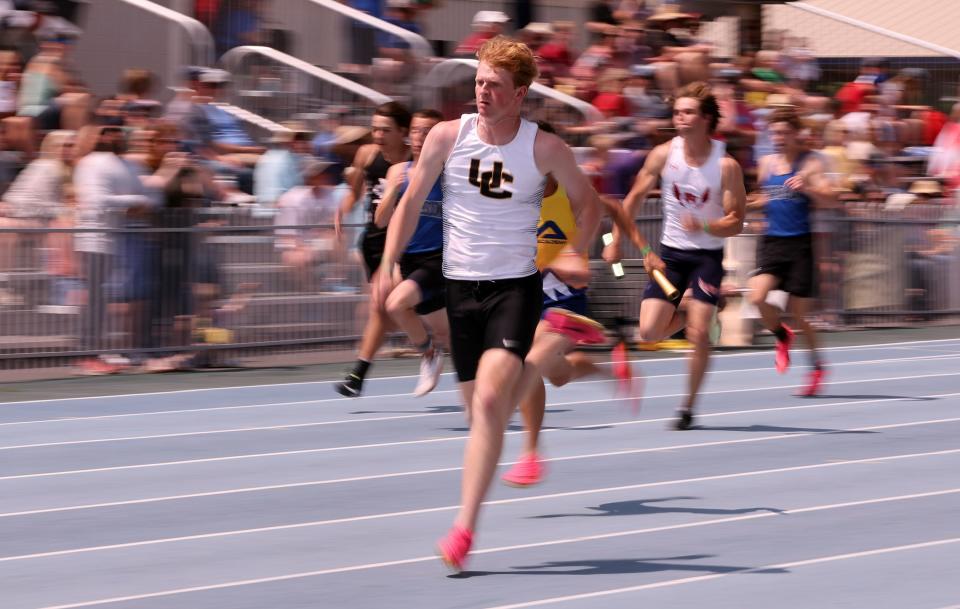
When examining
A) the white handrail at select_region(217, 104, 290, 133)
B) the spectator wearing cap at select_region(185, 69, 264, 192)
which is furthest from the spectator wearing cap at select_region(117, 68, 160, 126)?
the white handrail at select_region(217, 104, 290, 133)

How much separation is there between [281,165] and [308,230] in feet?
3.46

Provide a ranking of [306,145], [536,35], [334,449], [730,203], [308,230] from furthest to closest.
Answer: [536,35], [306,145], [308,230], [730,203], [334,449]

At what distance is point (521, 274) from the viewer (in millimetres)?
6883

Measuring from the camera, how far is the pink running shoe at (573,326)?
7805 mm

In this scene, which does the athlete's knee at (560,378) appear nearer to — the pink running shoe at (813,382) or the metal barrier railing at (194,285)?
the pink running shoe at (813,382)

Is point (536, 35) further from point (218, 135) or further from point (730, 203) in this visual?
point (730, 203)

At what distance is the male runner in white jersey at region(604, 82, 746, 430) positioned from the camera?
10.3 m

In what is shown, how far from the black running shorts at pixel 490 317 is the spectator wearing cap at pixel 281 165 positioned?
28.3 feet

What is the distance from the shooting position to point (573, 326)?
782cm

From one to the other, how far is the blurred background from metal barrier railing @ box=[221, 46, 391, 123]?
2 centimetres

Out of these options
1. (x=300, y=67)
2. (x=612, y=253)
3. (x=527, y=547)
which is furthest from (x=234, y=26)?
(x=527, y=547)

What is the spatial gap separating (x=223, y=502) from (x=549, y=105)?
10108 millimetres

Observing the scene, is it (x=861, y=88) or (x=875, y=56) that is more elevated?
(x=875, y=56)

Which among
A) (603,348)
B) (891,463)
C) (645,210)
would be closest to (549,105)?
(645,210)
